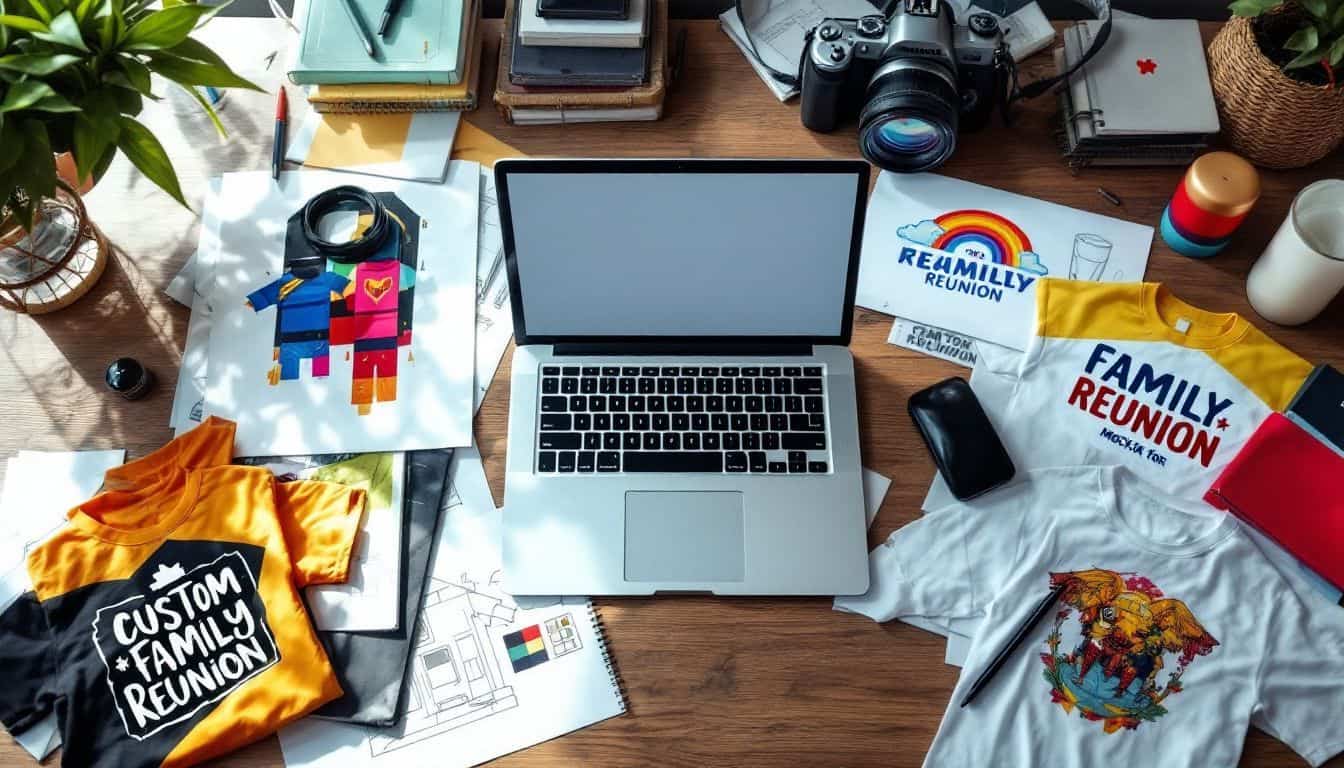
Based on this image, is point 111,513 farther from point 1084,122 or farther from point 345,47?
point 1084,122

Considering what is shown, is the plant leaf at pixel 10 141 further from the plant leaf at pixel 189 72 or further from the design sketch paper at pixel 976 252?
the design sketch paper at pixel 976 252

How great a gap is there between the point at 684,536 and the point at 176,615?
44 cm

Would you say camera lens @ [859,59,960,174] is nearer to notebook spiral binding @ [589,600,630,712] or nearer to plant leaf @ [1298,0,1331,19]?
plant leaf @ [1298,0,1331,19]

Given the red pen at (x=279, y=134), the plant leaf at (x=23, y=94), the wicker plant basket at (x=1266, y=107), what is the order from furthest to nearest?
the red pen at (x=279, y=134) → the wicker plant basket at (x=1266, y=107) → the plant leaf at (x=23, y=94)

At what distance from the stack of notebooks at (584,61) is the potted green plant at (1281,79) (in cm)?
56

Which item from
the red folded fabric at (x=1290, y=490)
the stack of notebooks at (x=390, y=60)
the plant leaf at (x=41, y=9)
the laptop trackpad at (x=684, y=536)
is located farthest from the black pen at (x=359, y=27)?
the red folded fabric at (x=1290, y=490)

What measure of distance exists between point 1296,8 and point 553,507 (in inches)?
33.9

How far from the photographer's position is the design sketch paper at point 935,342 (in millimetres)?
1053

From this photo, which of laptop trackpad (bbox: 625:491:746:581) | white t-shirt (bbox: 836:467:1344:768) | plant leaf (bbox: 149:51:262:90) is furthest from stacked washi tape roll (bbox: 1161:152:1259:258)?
plant leaf (bbox: 149:51:262:90)

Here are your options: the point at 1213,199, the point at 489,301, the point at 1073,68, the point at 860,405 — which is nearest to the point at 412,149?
the point at 489,301

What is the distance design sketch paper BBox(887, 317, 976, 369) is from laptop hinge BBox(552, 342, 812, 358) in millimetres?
104

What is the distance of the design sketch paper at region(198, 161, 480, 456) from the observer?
1.02m

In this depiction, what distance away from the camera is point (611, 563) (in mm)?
962

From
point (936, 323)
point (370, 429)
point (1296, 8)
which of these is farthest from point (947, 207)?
point (370, 429)
